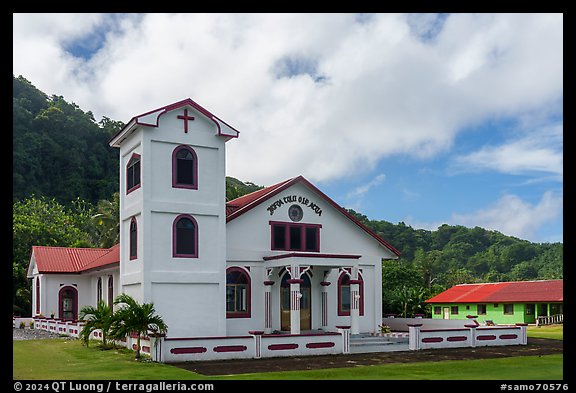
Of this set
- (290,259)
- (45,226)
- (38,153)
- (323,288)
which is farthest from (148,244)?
(38,153)

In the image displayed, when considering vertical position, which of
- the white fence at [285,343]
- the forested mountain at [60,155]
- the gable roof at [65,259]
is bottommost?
the white fence at [285,343]

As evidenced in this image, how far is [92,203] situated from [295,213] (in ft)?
166

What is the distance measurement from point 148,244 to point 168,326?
290 centimetres

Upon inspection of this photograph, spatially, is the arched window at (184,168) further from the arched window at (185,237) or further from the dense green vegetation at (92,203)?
the dense green vegetation at (92,203)

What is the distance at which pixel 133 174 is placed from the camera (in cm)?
2577

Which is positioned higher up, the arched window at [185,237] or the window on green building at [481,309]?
the arched window at [185,237]

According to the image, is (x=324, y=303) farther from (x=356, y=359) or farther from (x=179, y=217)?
(x=179, y=217)

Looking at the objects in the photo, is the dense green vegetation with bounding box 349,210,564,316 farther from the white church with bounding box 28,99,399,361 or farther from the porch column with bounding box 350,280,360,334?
the porch column with bounding box 350,280,360,334

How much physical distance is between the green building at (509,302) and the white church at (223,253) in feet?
57.6

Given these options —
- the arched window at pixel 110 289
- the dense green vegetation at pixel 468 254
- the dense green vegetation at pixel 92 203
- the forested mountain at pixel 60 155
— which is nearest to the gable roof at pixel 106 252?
the arched window at pixel 110 289

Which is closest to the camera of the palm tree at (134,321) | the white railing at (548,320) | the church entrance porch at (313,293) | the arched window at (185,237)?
the palm tree at (134,321)

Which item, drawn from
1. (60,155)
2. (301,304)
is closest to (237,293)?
(301,304)

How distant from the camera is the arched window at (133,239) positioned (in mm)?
25175
